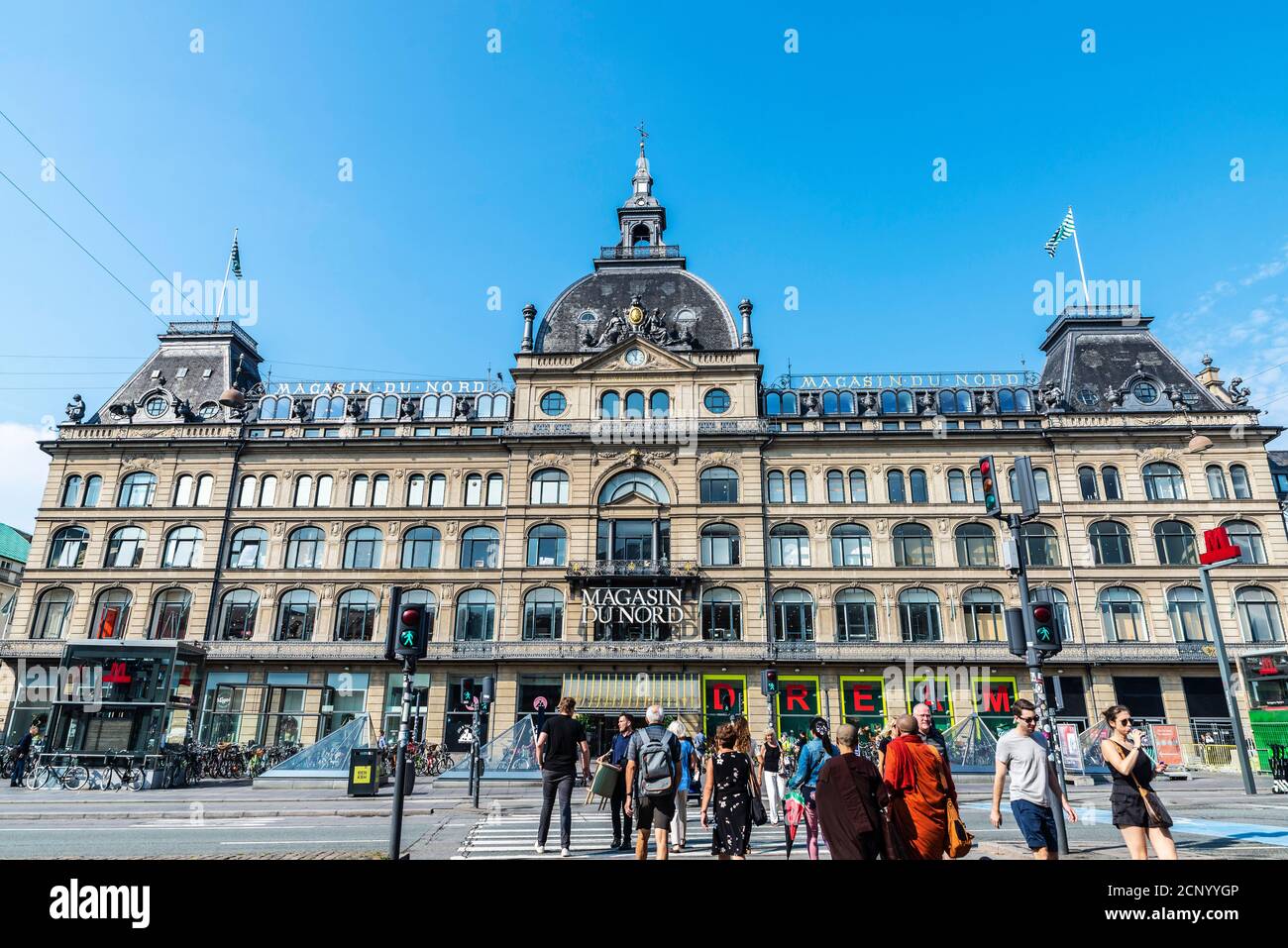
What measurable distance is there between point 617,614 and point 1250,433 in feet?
113

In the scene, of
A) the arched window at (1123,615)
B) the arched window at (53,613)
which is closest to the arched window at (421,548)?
→ the arched window at (53,613)

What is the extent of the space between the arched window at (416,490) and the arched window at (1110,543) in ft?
116

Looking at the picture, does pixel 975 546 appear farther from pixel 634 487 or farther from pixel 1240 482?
pixel 634 487

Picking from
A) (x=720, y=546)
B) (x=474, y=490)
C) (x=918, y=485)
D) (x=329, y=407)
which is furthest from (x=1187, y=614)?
(x=329, y=407)

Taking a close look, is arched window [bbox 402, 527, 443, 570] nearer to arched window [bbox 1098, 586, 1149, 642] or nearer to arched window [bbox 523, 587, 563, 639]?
arched window [bbox 523, 587, 563, 639]

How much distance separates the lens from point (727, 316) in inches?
1823

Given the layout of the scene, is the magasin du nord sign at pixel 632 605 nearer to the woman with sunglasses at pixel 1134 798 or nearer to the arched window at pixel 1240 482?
the arched window at pixel 1240 482

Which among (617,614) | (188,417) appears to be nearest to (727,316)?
(617,614)

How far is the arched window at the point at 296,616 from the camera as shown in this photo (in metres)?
41.4

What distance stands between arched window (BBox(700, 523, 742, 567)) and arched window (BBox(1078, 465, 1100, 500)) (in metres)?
18.4

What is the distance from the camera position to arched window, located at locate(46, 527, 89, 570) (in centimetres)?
4297

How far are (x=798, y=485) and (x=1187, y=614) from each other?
1989 centimetres

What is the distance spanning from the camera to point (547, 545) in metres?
41.8
